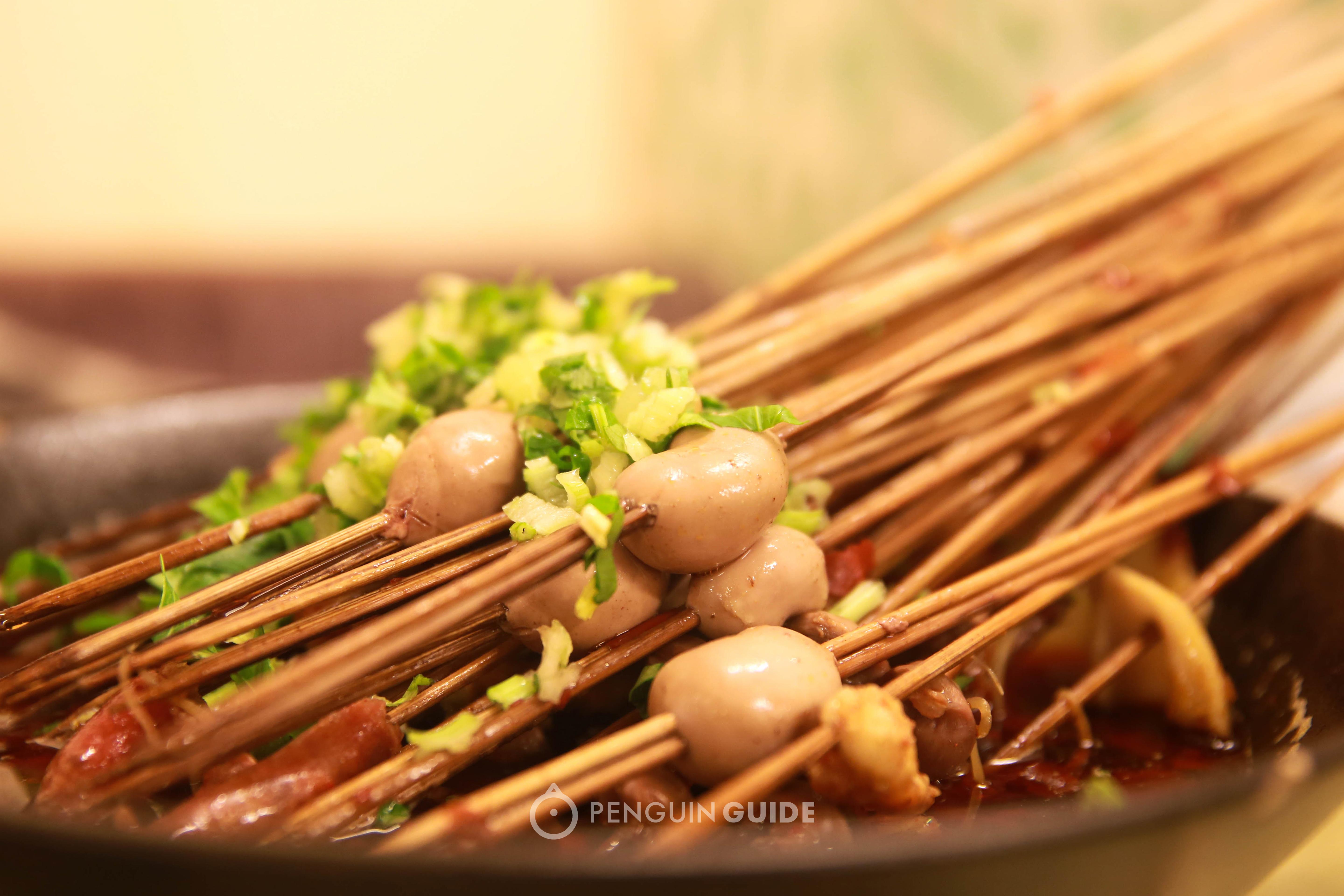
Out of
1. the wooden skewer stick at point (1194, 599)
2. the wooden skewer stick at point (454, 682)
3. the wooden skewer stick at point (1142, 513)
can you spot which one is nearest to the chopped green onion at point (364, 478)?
the wooden skewer stick at point (454, 682)

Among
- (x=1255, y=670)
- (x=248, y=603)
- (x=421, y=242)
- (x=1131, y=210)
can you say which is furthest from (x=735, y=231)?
(x=248, y=603)

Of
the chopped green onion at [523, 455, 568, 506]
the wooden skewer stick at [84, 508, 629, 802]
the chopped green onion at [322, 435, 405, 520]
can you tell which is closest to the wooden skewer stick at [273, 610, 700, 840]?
the wooden skewer stick at [84, 508, 629, 802]

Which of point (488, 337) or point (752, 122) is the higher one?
point (752, 122)

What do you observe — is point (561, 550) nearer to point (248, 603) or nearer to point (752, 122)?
point (248, 603)

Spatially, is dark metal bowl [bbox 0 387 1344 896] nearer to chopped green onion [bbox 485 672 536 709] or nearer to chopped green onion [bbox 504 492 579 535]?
chopped green onion [bbox 485 672 536 709]

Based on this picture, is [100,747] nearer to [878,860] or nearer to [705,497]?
[705,497]

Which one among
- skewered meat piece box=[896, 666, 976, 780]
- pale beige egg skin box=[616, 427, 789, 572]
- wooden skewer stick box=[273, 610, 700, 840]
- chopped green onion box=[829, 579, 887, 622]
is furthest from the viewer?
chopped green onion box=[829, 579, 887, 622]

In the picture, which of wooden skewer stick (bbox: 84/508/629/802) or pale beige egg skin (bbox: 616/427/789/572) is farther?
pale beige egg skin (bbox: 616/427/789/572)
